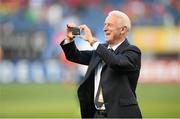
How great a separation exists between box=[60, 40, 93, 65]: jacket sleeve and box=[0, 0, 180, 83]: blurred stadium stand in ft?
44.5

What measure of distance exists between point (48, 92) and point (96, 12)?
3498 millimetres

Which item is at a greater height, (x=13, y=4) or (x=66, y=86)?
(x=13, y=4)

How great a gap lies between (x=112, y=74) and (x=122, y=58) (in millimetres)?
190

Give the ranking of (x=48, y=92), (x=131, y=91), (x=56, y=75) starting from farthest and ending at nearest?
(x=56, y=75) < (x=48, y=92) < (x=131, y=91)

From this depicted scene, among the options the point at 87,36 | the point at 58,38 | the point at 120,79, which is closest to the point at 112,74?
the point at 120,79

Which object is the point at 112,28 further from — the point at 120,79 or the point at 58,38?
the point at 58,38

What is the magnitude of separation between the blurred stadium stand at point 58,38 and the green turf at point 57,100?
44 cm

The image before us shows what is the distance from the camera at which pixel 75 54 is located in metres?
7.31

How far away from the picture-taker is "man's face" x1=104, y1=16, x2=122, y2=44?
689cm

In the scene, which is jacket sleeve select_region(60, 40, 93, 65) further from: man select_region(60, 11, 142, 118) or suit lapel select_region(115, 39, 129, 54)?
suit lapel select_region(115, 39, 129, 54)

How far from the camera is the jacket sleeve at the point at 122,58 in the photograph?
671 centimetres

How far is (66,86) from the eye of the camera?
70.1 feet

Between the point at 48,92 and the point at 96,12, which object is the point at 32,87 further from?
the point at 96,12

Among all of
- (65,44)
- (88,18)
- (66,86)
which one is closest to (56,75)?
(66,86)
